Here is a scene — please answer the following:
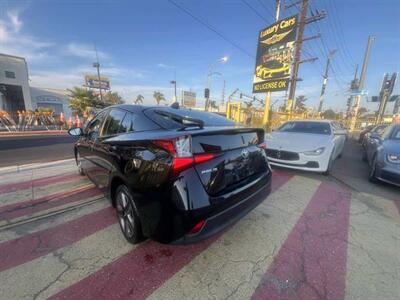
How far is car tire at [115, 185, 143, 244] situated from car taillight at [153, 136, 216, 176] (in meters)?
0.75

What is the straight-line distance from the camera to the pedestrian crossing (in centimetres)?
174

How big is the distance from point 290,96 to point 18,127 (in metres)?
23.5

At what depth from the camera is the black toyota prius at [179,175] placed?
5.65 feet

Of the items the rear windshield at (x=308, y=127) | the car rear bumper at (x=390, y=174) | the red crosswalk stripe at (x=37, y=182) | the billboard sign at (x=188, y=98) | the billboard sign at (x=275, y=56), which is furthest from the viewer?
the billboard sign at (x=188, y=98)

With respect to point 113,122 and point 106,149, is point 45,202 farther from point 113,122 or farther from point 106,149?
point 113,122

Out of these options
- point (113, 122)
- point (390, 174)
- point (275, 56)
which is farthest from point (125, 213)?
point (275, 56)

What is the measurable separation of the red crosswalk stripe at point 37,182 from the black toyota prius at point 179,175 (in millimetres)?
2332

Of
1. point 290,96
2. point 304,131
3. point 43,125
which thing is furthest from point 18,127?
point 290,96

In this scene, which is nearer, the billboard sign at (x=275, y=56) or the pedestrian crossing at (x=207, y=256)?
the pedestrian crossing at (x=207, y=256)

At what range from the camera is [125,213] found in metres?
2.35

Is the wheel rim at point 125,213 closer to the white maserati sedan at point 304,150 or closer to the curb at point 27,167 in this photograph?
the white maserati sedan at point 304,150

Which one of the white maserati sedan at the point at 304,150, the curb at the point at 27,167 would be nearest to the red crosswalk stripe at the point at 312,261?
the white maserati sedan at the point at 304,150

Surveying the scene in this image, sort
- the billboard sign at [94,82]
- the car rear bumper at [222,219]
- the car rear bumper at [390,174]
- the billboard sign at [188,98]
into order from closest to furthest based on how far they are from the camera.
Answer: the car rear bumper at [222,219] → the car rear bumper at [390,174] → the billboard sign at [94,82] → the billboard sign at [188,98]

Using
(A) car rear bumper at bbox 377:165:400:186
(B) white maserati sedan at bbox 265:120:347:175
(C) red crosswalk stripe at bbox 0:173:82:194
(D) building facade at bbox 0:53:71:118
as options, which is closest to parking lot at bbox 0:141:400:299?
(C) red crosswalk stripe at bbox 0:173:82:194
